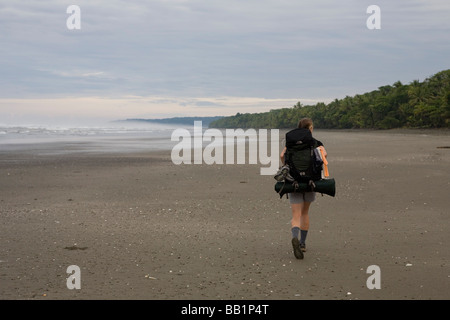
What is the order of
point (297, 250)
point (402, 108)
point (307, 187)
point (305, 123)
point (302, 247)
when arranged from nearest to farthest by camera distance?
point (297, 250) < point (307, 187) < point (305, 123) < point (302, 247) < point (402, 108)

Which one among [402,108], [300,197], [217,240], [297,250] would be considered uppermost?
[402,108]

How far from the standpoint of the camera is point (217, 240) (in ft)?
28.1

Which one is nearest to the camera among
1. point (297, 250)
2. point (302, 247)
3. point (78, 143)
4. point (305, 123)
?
point (297, 250)

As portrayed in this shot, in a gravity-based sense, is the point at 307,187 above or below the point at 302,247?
above

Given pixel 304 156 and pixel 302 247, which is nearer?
pixel 304 156

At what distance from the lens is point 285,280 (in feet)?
20.9

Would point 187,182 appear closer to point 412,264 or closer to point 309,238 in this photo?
point 309,238

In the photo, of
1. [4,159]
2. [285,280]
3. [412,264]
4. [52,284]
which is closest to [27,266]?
[52,284]

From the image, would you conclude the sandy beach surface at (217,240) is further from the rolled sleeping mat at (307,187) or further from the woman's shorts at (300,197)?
the rolled sleeping mat at (307,187)

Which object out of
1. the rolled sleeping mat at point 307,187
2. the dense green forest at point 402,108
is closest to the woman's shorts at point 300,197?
the rolled sleeping mat at point 307,187

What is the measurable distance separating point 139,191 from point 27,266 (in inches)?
288

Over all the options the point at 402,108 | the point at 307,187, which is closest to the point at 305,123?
the point at 307,187

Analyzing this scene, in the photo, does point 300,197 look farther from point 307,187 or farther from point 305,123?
point 305,123

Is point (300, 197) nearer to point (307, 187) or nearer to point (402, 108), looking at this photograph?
point (307, 187)
